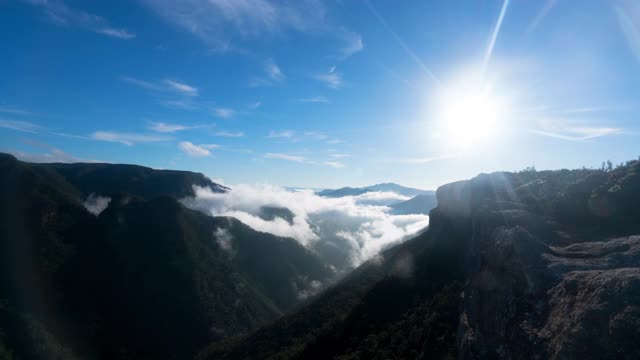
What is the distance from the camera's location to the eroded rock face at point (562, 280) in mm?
13523

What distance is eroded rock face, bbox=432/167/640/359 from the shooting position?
1352 cm

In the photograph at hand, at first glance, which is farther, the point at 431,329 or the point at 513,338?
the point at 431,329

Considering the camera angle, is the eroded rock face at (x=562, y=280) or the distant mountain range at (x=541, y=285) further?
the distant mountain range at (x=541, y=285)

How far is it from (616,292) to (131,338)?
217852 mm

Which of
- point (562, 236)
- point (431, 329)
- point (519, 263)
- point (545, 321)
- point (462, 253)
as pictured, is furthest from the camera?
point (462, 253)

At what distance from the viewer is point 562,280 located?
55.9ft

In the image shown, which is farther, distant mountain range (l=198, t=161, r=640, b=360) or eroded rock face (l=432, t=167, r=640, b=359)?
distant mountain range (l=198, t=161, r=640, b=360)

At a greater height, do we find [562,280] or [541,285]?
[562,280]

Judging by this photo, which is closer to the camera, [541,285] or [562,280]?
[562,280]

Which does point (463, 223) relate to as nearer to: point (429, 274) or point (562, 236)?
point (429, 274)

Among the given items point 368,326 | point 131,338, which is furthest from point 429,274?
point 131,338

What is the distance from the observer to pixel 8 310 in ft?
539

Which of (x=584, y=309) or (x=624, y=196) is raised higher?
(x=624, y=196)

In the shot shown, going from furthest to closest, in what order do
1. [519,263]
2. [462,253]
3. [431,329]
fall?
1. [462,253]
2. [431,329]
3. [519,263]
